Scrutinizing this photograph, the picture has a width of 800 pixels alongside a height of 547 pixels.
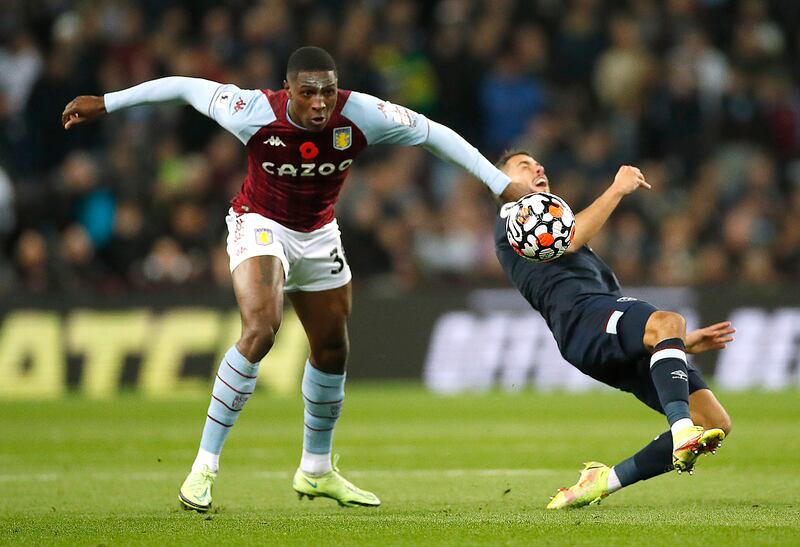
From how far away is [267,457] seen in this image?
409 inches

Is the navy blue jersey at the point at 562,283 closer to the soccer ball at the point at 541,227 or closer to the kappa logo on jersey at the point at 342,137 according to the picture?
the soccer ball at the point at 541,227

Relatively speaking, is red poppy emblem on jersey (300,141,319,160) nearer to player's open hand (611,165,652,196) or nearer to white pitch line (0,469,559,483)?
player's open hand (611,165,652,196)

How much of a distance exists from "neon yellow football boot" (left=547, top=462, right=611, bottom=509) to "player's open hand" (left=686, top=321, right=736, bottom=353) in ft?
2.58

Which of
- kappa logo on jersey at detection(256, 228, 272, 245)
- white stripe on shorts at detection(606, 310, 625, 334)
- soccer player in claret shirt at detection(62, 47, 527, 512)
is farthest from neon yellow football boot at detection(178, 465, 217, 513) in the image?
white stripe on shorts at detection(606, 310, 625, 334)

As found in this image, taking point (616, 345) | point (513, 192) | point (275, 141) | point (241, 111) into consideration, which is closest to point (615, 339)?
point (616, 345)

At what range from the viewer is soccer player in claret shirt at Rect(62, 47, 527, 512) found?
732 centimetres

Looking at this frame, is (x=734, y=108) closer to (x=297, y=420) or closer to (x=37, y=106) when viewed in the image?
(x=297, y=420)

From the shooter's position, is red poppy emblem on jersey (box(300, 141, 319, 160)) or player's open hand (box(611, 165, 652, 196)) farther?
red poppy emblem on jersey (box(300, 141, 319, 160))

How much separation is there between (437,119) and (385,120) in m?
10.7

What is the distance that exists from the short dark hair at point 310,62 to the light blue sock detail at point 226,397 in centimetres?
154

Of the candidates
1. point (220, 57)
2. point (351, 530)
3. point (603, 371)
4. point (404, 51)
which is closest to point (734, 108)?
point (404, 51)

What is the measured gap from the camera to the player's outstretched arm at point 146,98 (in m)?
7.54

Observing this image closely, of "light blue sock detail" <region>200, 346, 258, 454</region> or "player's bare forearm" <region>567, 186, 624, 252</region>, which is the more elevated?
"player's bare forearm" <region>567, 186, 624, 252</region>

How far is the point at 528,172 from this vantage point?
7602 mm
